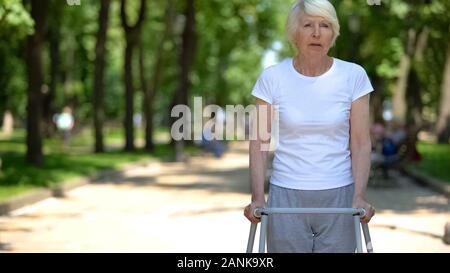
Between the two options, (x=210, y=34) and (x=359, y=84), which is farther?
(x=210, y=34)

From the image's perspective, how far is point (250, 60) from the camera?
96312mm

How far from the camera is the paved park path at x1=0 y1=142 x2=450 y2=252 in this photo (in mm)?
11359

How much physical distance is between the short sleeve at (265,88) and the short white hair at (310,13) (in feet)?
0.75

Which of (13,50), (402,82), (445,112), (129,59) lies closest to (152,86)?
(129,59)

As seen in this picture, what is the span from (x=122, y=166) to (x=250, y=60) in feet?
227

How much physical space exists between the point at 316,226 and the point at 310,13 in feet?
3.11

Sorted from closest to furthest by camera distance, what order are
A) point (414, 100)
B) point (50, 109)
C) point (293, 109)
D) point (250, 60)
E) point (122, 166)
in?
point (293, 109) → point (122, 166) → point (50, 109) → point (414, 100) → point (250, 60)

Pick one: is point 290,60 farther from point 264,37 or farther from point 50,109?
point 264,37

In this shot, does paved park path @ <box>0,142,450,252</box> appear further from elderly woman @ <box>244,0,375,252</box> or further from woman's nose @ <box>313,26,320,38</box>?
woman's nose @ <box>313,26,320,38</box>

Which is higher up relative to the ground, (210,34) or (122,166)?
(210,34)

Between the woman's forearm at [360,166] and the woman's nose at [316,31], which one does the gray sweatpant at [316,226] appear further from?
the woman's nose at [316,31]

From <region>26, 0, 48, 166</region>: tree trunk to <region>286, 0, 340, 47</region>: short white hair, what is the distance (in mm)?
19436

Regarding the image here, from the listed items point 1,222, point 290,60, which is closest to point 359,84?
point 290,60
